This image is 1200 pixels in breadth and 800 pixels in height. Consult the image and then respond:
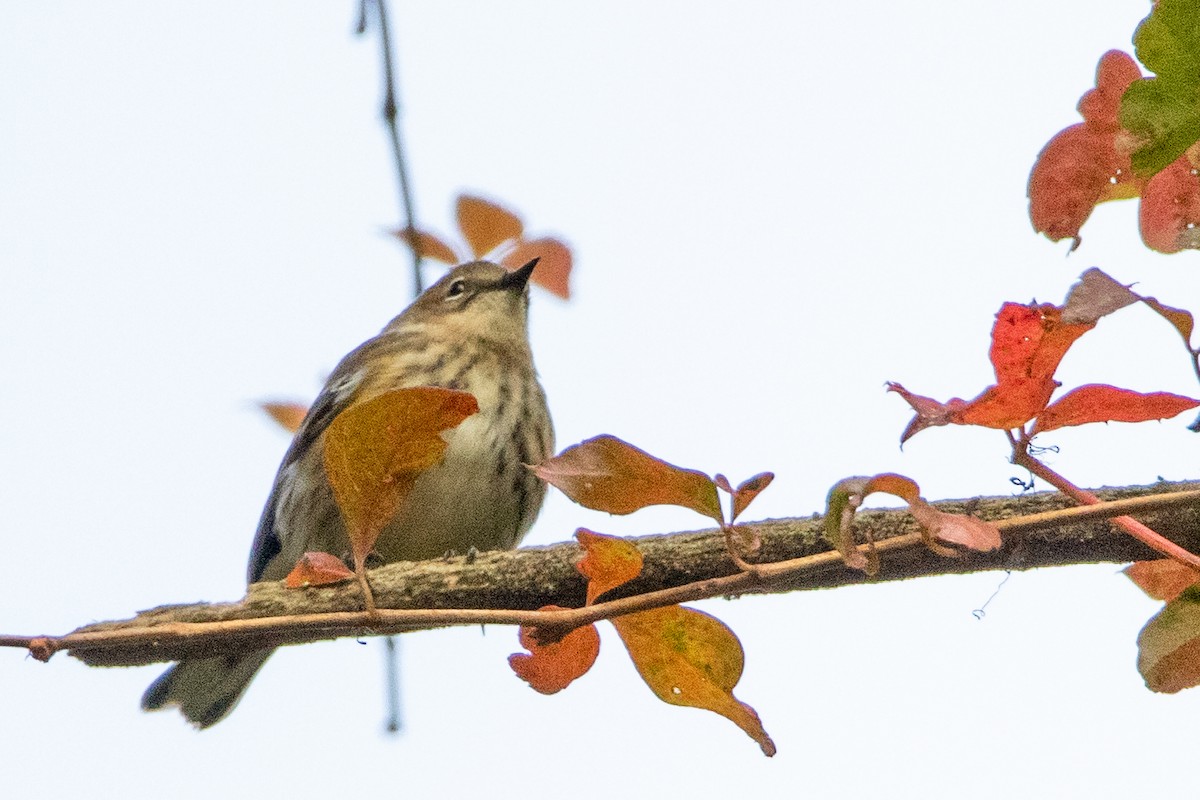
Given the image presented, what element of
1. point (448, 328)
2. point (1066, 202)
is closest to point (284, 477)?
point (448, 328)

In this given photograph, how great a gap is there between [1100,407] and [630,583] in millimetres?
1301

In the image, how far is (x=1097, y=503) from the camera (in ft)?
6.52

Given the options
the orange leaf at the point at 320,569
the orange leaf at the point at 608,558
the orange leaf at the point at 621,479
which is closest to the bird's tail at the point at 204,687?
the orange leaf at the point at 320,569

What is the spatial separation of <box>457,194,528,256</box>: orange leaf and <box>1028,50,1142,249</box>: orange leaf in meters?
2.68

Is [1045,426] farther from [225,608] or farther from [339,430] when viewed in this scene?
[225,608]

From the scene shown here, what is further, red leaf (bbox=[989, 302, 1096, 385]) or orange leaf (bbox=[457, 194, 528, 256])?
orange leaf (bbox=[457, 194, 528, 256])

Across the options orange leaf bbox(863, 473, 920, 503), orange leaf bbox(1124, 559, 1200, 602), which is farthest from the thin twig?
orange leaf bbox(1124, 559, 1200, 602)

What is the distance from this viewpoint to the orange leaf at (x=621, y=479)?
197 cm

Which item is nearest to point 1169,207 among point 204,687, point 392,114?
point 392,114

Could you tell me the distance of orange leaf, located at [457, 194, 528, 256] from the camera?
4598 millimetres

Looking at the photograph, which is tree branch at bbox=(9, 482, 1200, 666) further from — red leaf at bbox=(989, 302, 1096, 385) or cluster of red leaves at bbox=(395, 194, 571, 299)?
cluster of red leaves at bbox=(395, 194, 571, 299)

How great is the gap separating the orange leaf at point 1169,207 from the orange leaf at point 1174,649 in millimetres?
561

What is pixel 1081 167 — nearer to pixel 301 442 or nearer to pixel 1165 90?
pixel 1165 90

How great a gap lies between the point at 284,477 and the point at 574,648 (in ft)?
14.3
